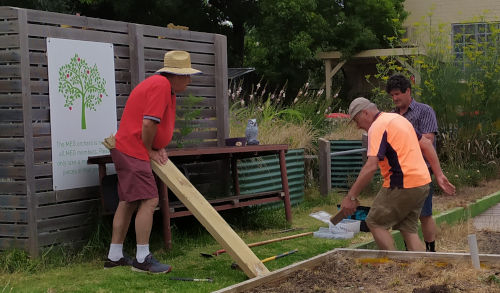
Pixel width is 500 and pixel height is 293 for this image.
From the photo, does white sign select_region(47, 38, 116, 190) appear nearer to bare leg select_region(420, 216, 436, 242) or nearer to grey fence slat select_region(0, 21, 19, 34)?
grey fence slat select_region(0, 21, 19, 34)

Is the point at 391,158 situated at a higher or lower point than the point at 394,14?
lower

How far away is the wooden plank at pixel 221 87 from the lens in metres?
9.22

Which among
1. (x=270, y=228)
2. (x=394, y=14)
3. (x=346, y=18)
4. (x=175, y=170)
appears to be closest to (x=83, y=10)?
(x=346, y=18)

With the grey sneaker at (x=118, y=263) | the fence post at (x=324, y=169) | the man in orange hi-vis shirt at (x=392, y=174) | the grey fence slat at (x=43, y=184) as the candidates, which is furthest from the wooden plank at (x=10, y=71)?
the fence post at (x=324, y=169)

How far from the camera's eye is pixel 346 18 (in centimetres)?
2641

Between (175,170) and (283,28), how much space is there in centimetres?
1966

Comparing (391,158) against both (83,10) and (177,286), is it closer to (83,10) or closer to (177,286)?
(177,286)

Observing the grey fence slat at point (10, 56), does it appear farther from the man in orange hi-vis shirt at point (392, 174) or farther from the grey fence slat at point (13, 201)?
the man in orange hi-vis shirt at point (392, 174)

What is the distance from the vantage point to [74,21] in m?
7.21

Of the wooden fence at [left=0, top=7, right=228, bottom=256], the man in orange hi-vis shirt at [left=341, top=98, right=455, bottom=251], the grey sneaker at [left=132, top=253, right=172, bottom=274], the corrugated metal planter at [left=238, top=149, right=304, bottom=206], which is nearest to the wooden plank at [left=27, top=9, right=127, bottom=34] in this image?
the wooden fence at [left=0, top=7, right=228, bottom=256]

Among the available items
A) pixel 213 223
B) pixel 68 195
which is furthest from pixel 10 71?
pixel 213 223

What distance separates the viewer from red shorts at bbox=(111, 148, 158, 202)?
6.38 m

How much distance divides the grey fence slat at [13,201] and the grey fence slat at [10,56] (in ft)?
4.06

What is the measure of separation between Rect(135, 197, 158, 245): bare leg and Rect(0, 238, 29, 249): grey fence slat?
1110 millimetres
